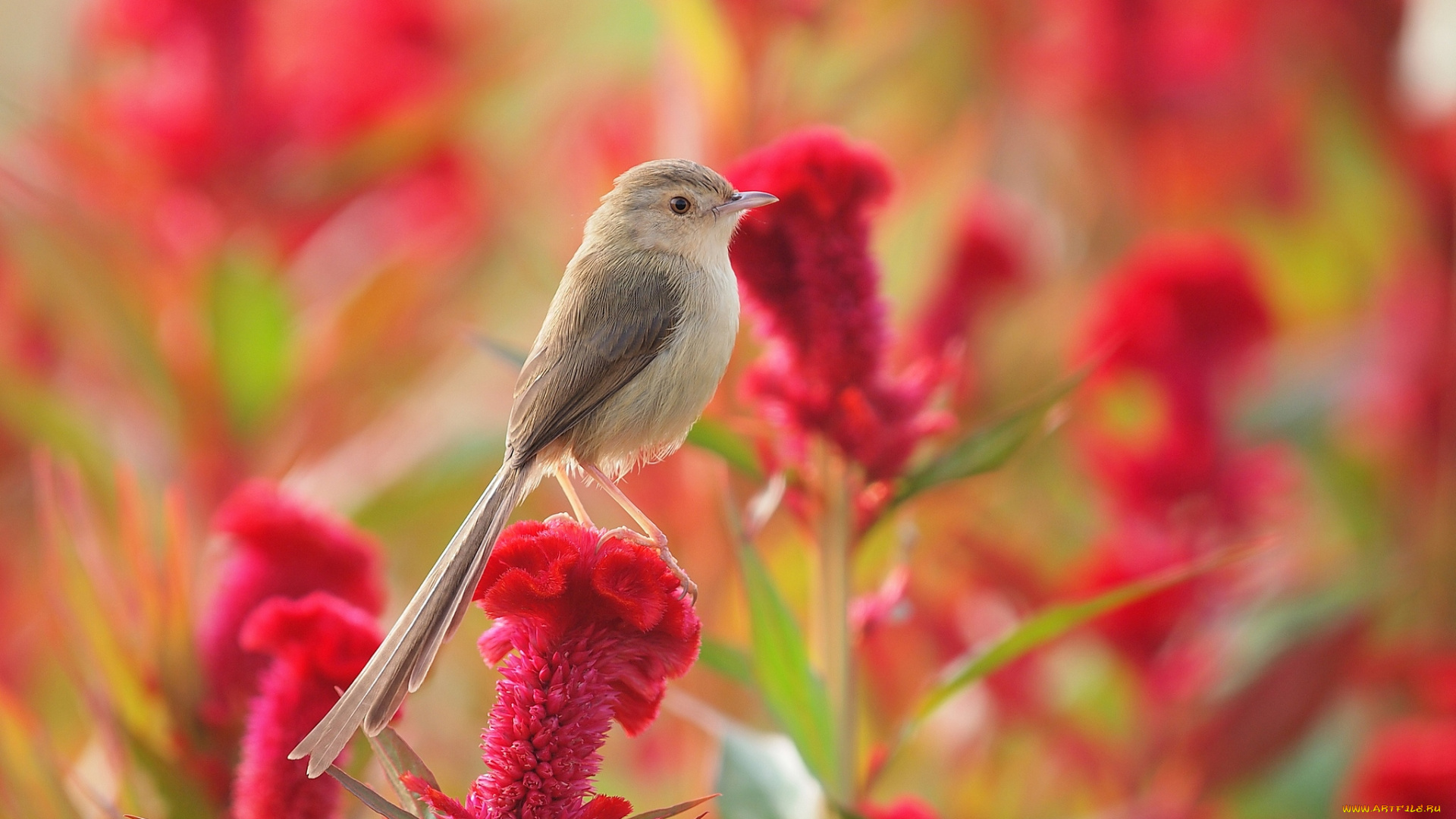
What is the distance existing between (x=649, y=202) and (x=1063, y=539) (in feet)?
3.49

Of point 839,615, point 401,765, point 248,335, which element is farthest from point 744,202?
point 248,335

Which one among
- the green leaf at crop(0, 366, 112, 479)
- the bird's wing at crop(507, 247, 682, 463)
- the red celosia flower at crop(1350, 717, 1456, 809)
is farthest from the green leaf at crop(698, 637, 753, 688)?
the green leaf at crop(0, 366, 112, 479)

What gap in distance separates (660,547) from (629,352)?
12 centimetres

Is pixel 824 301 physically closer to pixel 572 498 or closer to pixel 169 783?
pixel 572 498

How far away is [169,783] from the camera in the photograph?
0.84 m

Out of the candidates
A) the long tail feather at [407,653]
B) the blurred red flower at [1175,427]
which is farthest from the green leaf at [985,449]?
the blurred red flower at [1175,427]

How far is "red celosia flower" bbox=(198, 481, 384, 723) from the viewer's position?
831 millimetres

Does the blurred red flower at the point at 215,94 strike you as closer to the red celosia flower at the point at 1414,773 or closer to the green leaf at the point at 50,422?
the green leaf at the point at 50,422

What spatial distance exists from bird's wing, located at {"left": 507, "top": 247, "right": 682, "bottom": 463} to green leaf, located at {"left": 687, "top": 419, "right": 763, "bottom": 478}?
0.30 ft

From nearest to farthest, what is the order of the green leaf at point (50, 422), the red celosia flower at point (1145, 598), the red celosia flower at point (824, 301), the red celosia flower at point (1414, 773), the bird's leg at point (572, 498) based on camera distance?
the bird's leg at point (572, 498) < the red celosia flower at point (824, 301) < the red celosia flower at point (1414, 773) < the red celosia flower at point (1145, 598) < the green leaf at point (50, 422)

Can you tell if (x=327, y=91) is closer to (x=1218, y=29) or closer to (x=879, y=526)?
(x=879, y=526)

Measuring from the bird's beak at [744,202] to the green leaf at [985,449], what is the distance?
0.68ft

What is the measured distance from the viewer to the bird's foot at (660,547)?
61cm

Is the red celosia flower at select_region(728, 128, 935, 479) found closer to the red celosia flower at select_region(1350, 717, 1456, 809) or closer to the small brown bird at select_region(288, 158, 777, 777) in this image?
the small brown bird at select_region(288, 158, 777, 777)
